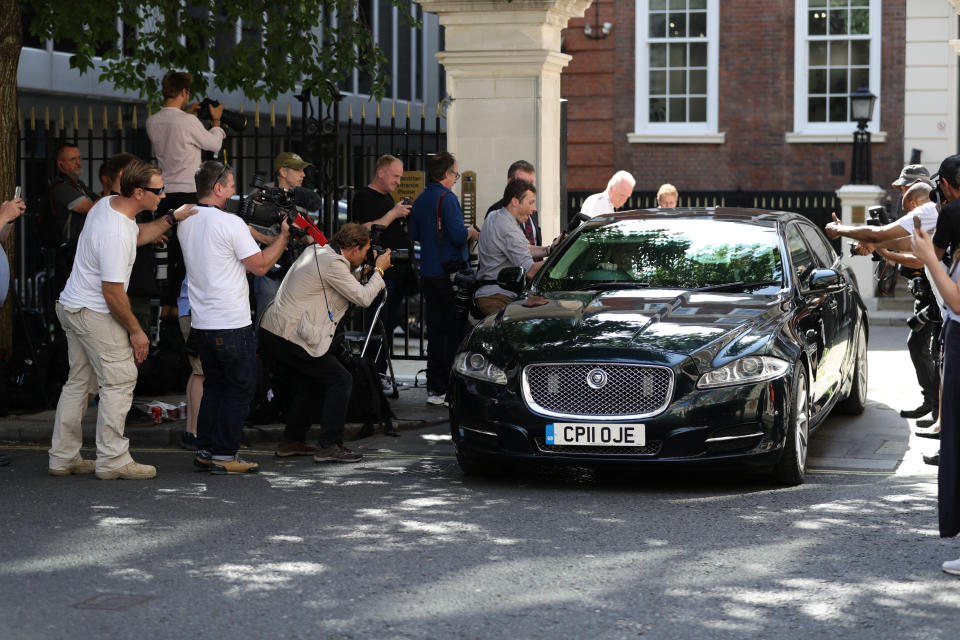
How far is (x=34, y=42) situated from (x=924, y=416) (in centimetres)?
2145

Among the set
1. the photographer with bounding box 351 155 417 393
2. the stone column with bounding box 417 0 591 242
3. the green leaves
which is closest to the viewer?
the photographer with bounding box 351 155 417 393

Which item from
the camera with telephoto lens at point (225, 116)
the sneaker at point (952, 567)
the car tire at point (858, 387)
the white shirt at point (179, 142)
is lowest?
the sneaker at point (952, 567)

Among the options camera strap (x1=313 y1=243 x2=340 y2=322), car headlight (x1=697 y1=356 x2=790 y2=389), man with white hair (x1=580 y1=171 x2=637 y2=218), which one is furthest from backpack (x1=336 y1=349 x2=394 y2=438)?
man with white hair (x1=580 y1=171 x2=637 y2=218)

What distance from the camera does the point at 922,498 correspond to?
8172 millimetres

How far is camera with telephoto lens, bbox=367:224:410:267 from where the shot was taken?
10312 millimetres

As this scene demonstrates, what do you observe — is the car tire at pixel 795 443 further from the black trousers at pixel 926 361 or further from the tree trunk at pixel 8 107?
the tree trunk at pixel 8 107

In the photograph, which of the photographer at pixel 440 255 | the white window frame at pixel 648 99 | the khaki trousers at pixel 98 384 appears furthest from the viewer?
the white window frame at pixel 648 99

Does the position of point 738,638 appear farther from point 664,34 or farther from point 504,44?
point 664,34

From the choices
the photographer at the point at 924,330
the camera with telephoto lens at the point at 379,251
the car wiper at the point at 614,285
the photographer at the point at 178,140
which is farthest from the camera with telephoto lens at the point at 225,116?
the photographer at the point at 924,330

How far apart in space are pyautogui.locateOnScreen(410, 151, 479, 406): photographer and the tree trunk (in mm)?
3212

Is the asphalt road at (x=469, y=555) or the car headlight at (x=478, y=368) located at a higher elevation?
the car headlight at (x=478, y=368)

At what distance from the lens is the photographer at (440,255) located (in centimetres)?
1204

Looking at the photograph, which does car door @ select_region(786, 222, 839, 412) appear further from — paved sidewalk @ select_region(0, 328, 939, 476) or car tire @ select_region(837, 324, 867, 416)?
car tire @ select_region(837, 324, 867, 416)

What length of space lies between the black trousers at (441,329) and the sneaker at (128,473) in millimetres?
3617
